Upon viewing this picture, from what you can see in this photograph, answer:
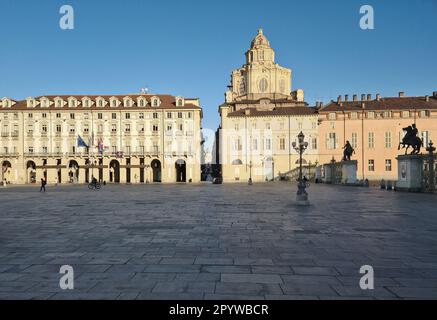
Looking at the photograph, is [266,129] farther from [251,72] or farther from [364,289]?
[364,289]

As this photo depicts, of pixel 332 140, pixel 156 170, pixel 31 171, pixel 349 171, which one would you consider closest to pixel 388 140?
pixel 332 140

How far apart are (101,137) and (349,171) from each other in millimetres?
45185

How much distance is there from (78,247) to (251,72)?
76853mm

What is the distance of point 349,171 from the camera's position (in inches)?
1516

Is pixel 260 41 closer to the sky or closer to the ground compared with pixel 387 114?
closer to the sky

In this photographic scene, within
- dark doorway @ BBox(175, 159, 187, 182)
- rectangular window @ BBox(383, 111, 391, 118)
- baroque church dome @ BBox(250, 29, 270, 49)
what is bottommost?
dark doorway @ BBox(175, 159, 187, 182)

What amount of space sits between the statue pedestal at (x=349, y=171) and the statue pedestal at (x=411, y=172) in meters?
11.0

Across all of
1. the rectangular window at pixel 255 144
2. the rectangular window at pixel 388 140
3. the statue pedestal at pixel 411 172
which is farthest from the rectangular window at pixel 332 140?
the statue pedestal at pixel 411 172

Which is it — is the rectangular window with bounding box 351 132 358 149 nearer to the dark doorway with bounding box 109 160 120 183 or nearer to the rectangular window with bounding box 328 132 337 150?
the rectangular window with bounding box 328 132 337 150

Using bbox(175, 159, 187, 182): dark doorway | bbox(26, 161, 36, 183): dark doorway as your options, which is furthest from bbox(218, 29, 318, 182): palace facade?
bbox(26, 161, 36, 183): dark doorway

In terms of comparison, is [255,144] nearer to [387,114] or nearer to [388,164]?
[387,114]

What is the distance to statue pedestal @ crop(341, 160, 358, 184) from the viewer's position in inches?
1474

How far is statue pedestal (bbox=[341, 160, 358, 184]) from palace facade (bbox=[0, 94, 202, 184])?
31.2 m

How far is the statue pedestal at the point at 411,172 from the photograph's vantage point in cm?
2477
